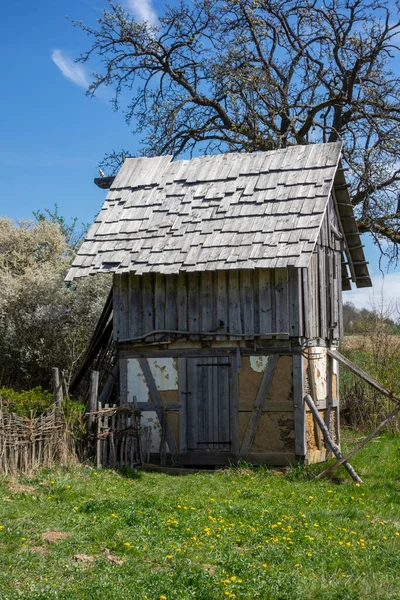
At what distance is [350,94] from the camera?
2350cm

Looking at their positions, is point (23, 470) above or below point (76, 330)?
below

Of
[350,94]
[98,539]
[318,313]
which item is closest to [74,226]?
[350,94]

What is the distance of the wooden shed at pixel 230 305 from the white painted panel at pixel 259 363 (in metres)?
0.03

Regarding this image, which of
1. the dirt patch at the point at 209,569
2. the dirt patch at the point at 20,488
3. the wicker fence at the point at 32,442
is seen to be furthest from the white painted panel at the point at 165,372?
the dirt patch at the point at 209,569

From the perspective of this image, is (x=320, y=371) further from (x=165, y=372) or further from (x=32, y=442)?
(x=32, y=442)

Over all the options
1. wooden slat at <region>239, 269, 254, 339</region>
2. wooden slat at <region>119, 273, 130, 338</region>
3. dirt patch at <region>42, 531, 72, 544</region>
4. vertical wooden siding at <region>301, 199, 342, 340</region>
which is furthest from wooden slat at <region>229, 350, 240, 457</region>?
dirt patch at <region>42, 531, 72, 544</region>

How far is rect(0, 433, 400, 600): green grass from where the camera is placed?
22.8 ft

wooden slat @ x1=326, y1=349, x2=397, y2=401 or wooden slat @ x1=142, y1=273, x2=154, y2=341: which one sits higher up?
wooden slat @ x1=142, y1=273, x2=154, y2=341

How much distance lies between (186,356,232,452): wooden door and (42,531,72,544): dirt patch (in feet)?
20.5

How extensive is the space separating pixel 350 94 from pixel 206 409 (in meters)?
13.2

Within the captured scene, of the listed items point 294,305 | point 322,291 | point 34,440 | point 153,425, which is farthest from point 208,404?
point 34,440

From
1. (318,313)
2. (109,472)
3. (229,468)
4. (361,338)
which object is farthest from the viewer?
(361,338)

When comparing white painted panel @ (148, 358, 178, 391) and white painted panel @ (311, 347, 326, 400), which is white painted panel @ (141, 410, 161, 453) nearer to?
white painted panel @ (148, 358, 178, 391)

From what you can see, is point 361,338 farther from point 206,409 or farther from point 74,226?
point 74,226
